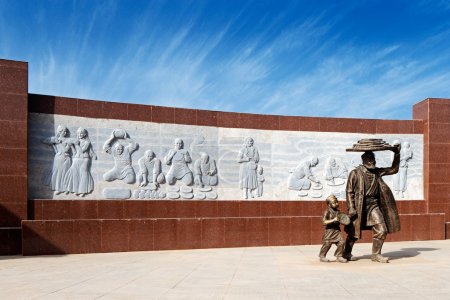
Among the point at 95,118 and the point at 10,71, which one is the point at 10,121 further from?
the point at 95,118

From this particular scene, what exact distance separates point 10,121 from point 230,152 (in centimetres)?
623

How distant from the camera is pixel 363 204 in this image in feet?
30.1

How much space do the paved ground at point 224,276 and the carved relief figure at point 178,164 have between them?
3.43 m

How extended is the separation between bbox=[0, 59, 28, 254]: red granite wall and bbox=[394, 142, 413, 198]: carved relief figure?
37.4 ft

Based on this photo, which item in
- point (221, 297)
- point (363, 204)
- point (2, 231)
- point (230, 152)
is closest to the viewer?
point (221, 297)

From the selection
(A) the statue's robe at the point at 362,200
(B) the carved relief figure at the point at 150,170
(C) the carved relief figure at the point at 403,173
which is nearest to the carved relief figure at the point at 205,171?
(B) the carved relief figure at the point at 150,170

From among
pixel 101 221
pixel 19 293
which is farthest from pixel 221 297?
pixel 101 221

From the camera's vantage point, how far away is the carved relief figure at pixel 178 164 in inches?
543

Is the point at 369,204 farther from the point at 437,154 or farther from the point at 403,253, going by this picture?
the point at 437,154

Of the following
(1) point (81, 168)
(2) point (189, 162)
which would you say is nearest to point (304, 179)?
(2) point (189, 162)

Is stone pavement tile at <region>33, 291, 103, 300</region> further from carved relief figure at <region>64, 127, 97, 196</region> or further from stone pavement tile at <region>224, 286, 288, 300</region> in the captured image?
carved relief figure at <region>64, 127, 97, 196</region>

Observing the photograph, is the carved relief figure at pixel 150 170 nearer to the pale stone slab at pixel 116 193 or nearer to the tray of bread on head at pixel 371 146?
the pale stone slab at pixel 116 193

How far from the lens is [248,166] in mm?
14789

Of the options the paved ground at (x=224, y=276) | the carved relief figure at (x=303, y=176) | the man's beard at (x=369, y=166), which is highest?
the man's beard at (x=369, y=166)
